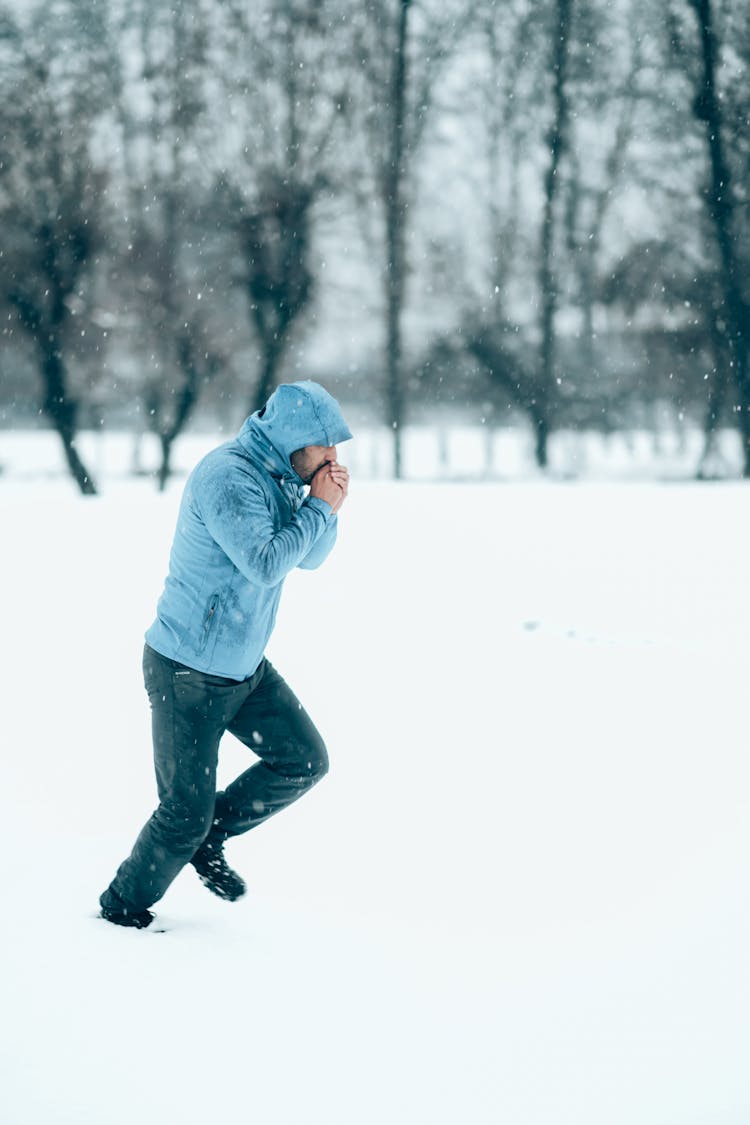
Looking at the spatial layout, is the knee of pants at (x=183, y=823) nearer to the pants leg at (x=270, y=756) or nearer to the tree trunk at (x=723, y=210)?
the pants leg at (x=270, y=756)

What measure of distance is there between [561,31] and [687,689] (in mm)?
13871

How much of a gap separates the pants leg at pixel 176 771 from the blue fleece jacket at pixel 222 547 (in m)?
0.06

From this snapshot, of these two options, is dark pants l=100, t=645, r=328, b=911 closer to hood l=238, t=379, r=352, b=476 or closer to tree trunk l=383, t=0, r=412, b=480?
hood l=238, t=379, r=352, b=476

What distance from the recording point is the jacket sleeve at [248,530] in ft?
9.45

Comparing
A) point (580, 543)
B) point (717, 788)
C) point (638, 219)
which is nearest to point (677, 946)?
point (717, 788)

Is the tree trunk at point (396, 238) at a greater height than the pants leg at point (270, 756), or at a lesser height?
greater

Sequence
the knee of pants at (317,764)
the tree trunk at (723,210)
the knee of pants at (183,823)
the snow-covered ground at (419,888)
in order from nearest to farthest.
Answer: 1. the snow-covered ground at (419,888)
2. the knee of pants at (183,823)
3. the knee of pants at (317,764)
4. the tree trunk at (723,210)

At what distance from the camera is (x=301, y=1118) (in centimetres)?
238

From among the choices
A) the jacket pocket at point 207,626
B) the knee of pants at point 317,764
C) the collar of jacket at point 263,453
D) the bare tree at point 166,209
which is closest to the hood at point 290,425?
the collar of jacket at point 263,453

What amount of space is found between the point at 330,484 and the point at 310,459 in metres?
0.09

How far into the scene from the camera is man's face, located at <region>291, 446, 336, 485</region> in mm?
3084

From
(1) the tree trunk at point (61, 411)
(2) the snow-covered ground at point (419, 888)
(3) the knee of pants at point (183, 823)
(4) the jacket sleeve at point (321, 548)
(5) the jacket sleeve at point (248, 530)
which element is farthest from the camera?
(1) the tree trunk at point (61, 411)

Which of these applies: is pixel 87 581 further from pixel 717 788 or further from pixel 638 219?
pixel 638 219

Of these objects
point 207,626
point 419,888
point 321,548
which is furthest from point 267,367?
point 207,626
